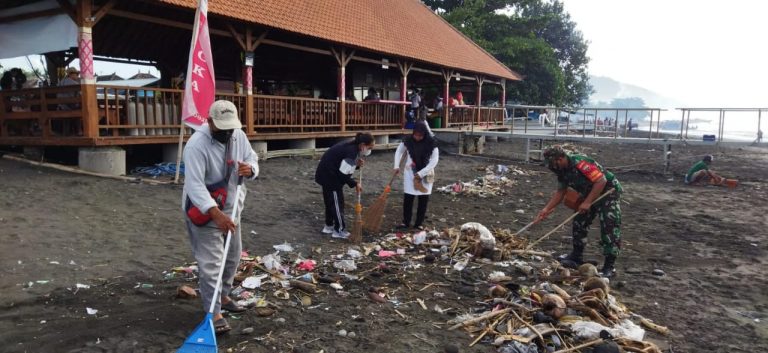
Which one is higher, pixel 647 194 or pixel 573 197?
pixel 573 197

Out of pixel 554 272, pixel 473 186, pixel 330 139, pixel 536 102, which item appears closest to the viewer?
pixel 554 272

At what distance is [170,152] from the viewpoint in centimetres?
1071

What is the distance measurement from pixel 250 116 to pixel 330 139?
4149 millimetres

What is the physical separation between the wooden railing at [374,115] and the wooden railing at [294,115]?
0.79 metres

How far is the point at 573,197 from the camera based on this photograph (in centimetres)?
586

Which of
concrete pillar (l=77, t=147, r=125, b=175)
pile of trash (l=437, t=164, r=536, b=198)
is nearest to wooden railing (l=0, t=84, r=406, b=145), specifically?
concrete pillar (l=77, t=147, r=125, b=175)

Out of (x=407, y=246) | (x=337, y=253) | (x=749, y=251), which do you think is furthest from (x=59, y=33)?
(x=749, y=251)

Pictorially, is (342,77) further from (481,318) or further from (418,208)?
(481,318)

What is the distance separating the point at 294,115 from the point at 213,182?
10115 millimetres

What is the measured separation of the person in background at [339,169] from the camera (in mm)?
6707

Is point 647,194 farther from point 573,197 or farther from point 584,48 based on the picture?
point 584,48

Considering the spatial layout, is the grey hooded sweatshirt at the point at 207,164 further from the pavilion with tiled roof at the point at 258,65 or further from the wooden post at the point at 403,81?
the wooden post at the point at 403,81

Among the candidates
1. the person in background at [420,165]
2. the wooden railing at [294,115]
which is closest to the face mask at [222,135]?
the person in background at [420,165]

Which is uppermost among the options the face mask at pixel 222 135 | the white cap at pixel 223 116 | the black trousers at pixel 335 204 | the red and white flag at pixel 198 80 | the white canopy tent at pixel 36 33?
the white canopy tent at pixel 36 33
